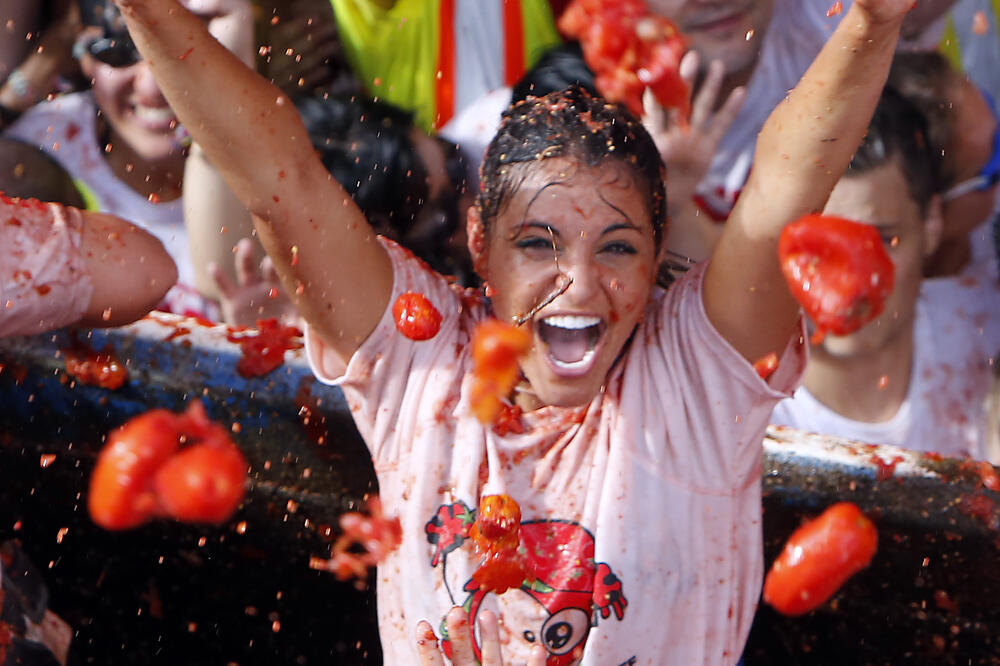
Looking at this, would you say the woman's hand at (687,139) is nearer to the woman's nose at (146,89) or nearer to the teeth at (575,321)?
the teeth at (575,321)

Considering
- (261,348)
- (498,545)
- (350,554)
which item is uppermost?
(498,545)

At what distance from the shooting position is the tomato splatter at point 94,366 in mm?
2133

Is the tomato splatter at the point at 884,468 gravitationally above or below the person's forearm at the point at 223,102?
below

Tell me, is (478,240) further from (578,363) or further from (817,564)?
(817,564)

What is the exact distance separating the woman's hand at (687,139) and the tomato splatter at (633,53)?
1.1 inches

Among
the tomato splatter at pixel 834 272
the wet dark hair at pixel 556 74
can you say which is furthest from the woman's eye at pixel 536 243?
the wet dark hair at pixel 556 74

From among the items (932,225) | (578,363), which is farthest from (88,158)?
(932,225)

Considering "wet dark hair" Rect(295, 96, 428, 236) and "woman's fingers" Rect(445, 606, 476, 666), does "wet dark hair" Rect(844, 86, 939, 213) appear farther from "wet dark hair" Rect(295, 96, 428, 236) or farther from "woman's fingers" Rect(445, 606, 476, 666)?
"woman's fingers" Rect(445, 606, 476, 666)

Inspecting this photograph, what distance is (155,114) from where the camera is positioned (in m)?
2.48

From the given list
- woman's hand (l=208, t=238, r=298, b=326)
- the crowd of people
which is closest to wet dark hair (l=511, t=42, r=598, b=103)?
the crowd of people

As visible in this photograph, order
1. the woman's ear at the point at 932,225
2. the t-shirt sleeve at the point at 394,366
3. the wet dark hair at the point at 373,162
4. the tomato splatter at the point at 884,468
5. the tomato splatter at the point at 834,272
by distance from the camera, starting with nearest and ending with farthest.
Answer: the tomato splatter at the point at 834,272
the t-shirt sleeve at the point at 394,366
the tomato splatter at the point at 884,468
the wet dark hair at the point at 373,162
the woman's ear at the point at 932,225

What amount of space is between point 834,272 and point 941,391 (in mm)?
1369

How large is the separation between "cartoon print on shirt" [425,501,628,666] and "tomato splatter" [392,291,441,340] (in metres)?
0.25

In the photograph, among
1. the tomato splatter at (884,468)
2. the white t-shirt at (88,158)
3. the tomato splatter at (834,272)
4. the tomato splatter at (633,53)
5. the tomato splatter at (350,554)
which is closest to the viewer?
the tomato splatter at (834,272)
